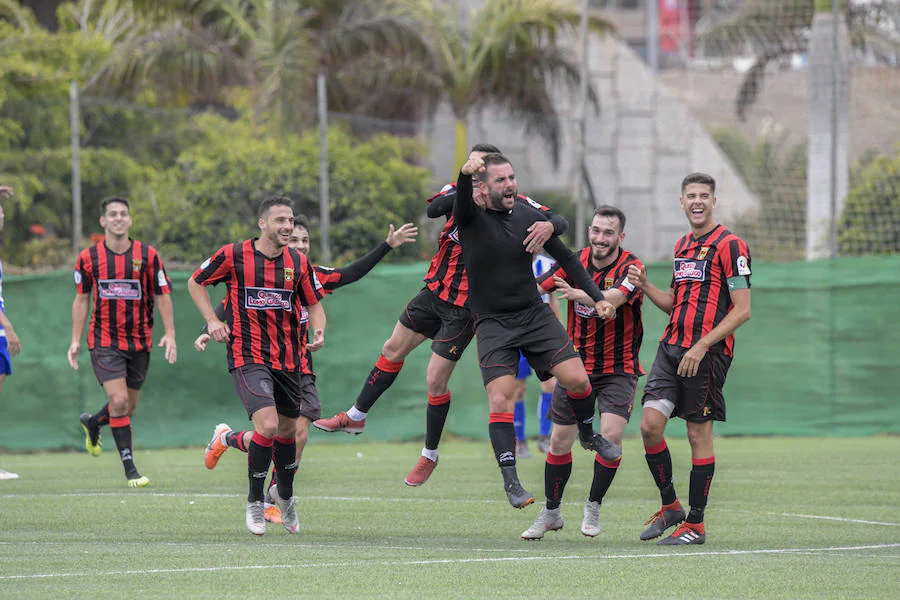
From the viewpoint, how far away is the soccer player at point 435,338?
29.1ft

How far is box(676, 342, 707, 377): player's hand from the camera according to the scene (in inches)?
306

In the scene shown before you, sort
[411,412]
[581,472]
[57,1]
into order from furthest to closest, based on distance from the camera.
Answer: [57,1], [411,412], [581,472]

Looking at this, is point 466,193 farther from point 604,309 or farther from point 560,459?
point 560,459

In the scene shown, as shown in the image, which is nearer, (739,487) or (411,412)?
(739,487)

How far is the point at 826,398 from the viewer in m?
15.8

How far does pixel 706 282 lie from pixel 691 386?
0.62m

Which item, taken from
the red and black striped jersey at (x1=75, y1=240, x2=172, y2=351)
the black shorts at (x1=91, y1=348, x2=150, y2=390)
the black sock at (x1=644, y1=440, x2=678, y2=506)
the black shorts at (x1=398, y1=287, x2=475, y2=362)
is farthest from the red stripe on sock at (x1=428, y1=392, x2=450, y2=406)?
the black shorts at (x1=91, y1=348, x2=150, y2=390)

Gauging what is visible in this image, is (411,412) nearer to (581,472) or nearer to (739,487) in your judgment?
(581,472)

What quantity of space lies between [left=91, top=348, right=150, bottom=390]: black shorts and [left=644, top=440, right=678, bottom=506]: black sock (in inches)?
201

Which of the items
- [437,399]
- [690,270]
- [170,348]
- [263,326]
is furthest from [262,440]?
[170,348]

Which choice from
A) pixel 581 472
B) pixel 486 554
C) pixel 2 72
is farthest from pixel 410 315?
pixel 2 72

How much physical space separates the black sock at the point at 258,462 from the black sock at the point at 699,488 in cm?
258

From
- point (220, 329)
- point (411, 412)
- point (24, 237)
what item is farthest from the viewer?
point (24, 237)

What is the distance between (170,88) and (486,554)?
728 inches
